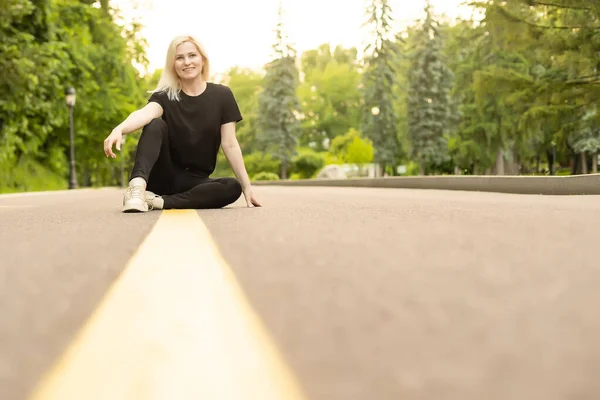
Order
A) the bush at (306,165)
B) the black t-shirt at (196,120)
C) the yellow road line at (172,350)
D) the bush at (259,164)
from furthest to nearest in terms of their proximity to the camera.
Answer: the bush at (259,164) → the bush at (306,165) → the black t-shirt at (196,120) → the yellow road line at (172,350)

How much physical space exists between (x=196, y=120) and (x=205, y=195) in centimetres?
73

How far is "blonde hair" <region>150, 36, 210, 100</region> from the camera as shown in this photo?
24.0 ft

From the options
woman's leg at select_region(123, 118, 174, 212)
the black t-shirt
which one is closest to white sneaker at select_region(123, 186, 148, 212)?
woman's leg at select_region(123, 118, 174, 212)

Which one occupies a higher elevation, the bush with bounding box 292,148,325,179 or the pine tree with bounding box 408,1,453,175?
the pine tree with bounding box 408,1,453,175

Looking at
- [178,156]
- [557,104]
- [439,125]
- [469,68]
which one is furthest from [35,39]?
[439,125]

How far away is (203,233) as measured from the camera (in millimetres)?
4590

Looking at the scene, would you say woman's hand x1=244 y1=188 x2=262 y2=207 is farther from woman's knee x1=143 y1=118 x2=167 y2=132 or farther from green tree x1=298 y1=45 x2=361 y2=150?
green tree x1=298 y1=45 x2=361 y2=150

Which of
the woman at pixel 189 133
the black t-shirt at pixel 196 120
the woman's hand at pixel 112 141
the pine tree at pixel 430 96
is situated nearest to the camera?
the woman's hand at pixel 112 141

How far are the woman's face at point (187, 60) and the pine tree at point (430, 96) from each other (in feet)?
169

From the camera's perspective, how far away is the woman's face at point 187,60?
7.27m

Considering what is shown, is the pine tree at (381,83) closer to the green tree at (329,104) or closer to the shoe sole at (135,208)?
the green tree at (329,104)

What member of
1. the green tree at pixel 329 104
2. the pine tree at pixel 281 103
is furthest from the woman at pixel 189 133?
the green tree at pixel 329 104

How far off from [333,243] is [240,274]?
1093 mm

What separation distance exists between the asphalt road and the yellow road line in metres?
0.06
